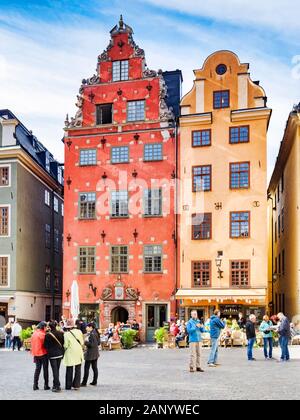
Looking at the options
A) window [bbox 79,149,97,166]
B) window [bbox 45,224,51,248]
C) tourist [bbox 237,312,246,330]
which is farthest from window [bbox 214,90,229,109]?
window [bbox 45,224,51,248]

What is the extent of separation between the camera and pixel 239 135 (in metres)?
34.8

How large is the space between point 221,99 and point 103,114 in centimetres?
750

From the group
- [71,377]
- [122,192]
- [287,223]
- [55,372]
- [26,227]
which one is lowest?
[71,377]

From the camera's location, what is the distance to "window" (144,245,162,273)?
1403 inches

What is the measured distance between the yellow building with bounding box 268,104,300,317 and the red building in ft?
22.5

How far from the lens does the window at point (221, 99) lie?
3528cm

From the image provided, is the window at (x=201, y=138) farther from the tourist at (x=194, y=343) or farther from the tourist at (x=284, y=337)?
the tourist at (x=194, y=343)

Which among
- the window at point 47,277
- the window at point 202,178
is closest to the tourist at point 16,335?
the window at point 202,178

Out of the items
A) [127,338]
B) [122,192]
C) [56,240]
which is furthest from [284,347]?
[56,240]

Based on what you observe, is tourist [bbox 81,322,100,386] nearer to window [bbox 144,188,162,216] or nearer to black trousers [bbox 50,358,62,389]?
black trousers [bbox 50,358,62,389]

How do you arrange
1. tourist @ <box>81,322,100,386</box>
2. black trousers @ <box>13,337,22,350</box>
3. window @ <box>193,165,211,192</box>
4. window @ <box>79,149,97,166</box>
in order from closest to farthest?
1. tourist @ <box>81,322,100,386</box>
2. black trousers @ <box>13,337,22,350</box>
3. window @ <box>193,165,211,192</box>
4. window @ <box>79,149,97,166</box>

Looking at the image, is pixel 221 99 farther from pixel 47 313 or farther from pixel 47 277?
pixel 47 313

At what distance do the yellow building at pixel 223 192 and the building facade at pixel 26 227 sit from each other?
10.5 metres
